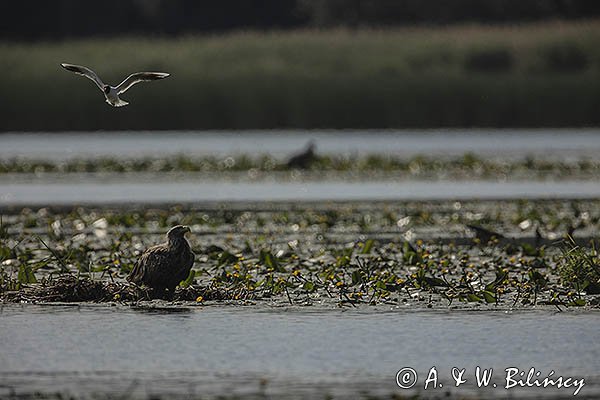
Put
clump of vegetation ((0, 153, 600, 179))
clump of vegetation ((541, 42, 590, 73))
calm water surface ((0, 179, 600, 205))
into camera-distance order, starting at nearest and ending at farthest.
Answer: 1. calm water surface ((0, 179, 600, 205))
2. clump of vegetation ((0, 153, 600, 179))
3. clump of vegetation ((541, 42, 590, 73))

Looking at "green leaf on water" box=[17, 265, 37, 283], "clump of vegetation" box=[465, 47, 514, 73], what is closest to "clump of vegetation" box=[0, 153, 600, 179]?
"green leaf on water" box=[17, 265, 37, 283]

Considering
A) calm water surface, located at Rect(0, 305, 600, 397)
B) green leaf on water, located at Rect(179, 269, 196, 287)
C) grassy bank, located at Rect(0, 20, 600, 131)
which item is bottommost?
calm water surface, located at Rect(0, 305, 600, 397)

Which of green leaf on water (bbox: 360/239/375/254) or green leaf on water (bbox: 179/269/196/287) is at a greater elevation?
green leaf on water (bbox: 360/239/375/254)

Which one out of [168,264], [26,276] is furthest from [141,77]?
[26,276]

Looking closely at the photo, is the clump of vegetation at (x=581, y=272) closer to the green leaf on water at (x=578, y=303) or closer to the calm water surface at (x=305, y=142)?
the green leaf on water at (x=578, y=303)

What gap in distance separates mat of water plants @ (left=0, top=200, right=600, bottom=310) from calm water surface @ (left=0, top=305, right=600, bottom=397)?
0.68m

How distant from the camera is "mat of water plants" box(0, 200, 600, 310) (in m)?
14.4

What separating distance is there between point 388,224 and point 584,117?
32.3 m

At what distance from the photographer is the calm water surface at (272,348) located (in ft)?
34.8

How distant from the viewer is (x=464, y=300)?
557 inches

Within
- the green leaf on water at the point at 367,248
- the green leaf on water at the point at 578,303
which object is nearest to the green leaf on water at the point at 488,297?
the green leaf on water at the point at 578,303

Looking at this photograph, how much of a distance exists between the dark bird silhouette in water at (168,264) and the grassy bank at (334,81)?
124 ft

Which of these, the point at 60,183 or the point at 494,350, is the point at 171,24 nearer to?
the point at 60,183

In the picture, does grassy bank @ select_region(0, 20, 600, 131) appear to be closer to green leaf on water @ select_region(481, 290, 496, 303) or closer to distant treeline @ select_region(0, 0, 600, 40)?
distant treeline @ select_region(0, 0, 600, 40)
